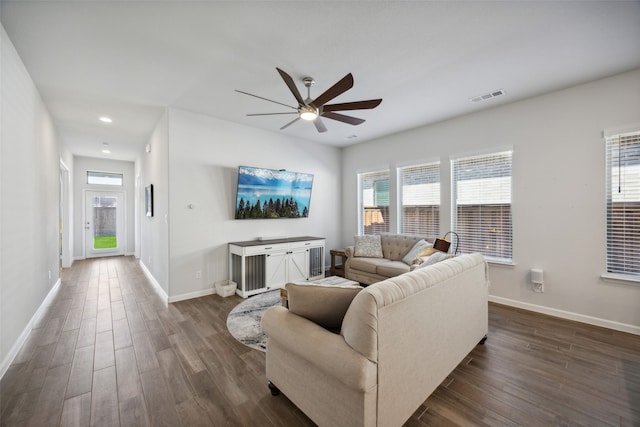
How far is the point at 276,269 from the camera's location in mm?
4504

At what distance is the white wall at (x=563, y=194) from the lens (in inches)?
119

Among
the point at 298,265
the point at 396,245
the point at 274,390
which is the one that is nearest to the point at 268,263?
the point at 298,265

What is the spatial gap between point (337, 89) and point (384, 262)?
2.87 meters

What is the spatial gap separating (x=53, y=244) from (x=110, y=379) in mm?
3703

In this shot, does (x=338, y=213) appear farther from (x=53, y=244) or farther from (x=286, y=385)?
(x=53, y=244)

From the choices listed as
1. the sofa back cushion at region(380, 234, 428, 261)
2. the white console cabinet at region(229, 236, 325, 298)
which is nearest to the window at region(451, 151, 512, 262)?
the sofa back cushion at region(380, 234, 428, 261)

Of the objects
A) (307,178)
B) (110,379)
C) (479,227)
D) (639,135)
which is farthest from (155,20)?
(639,135)

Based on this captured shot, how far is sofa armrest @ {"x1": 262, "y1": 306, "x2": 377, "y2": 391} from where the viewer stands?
4.21 feet

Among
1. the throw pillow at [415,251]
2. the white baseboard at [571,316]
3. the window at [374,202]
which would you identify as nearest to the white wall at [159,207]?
the throw pillow at [415,251]

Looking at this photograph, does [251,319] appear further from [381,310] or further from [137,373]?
[381,310]

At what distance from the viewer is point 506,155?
12.6 ft

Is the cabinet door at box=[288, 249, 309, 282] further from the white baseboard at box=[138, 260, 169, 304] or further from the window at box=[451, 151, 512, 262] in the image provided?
the window at box=[451, 151, 512, 262]

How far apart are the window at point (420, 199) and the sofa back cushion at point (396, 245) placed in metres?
0.45

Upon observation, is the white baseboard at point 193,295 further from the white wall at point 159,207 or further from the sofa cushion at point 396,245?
the sofa cushion at point 396,245
